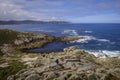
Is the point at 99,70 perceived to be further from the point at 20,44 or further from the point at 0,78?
the point at 20,44

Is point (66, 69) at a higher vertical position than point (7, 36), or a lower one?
higher

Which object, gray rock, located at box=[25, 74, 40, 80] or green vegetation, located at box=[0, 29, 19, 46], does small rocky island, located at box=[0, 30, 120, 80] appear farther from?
green vegetation, located at box=[0, 29, 19, 46]

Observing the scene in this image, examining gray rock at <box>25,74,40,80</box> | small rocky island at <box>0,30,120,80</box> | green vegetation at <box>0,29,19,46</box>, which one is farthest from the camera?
green vegetation at <box>0,29,19,46</box>

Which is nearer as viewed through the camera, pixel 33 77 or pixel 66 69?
pixel 33 77

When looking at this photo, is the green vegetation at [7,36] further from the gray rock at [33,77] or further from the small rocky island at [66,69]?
the gray rock at [33,77]

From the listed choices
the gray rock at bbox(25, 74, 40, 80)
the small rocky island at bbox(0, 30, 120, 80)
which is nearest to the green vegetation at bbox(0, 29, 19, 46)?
the small rocky island at bbox(0, 30, 120, 80)

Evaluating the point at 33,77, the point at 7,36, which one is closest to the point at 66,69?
the point at 33,77

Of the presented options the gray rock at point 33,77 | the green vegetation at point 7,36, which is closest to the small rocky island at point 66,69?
the gray rock at point 33,77

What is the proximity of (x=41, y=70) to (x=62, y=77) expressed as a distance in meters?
6.10

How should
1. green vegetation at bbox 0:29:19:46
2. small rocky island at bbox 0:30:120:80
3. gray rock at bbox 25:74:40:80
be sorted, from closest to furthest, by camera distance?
small rocky island at bbox 0:30:120:80 < gray rock at bbox 25:74:40:80 < green vegetation at bbox 0:29:19:46

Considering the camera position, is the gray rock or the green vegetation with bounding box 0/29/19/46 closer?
the gray rock

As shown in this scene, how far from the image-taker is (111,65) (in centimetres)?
4566

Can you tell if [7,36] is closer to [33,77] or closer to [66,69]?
[66,69]

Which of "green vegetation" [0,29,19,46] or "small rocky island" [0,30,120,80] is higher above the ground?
"small rocky island" [0,30,120,80]
